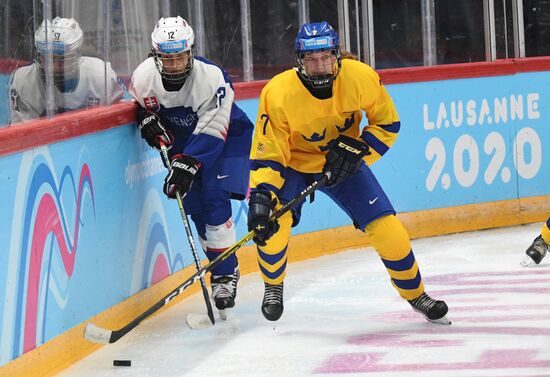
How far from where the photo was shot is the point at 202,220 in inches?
216

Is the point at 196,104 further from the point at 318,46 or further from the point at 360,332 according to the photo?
the point at 360,332

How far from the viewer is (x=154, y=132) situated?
17.3 feet

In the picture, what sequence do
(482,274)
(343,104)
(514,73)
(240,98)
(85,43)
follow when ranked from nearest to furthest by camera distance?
(343,104)
(85,43)
(482,274)
(240,98)
(514,73)

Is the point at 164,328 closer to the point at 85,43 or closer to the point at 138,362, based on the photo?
the point at 138,362

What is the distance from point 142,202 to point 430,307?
1.31 metres

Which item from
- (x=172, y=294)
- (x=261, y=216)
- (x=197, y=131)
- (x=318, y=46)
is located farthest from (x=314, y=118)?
(x=172, y=294)

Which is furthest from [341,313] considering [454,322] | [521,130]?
[521,130]

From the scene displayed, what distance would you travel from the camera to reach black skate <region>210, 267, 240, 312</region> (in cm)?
528

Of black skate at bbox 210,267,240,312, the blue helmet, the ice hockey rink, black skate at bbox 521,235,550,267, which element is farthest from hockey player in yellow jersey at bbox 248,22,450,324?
black skate at bbox 521,235,550,267

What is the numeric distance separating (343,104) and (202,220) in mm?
989

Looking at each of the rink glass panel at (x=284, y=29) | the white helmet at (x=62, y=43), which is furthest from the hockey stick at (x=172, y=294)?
the white helmet at (x=62, y=43)

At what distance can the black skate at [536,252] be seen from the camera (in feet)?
20.4

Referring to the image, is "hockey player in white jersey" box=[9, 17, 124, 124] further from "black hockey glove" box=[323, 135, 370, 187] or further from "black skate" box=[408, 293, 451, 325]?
"black skate" box=[408, 293, 451, 325]

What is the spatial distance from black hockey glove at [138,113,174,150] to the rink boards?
0.28 feet
